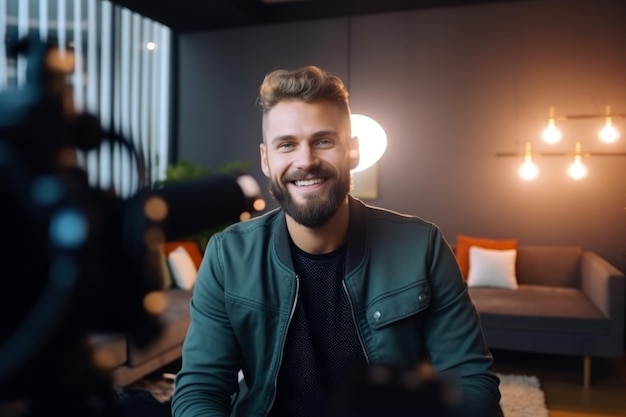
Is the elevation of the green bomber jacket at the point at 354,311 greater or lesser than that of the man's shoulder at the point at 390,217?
lesser

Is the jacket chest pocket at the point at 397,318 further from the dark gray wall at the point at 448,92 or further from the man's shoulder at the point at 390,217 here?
the dark gray wall at the point at 448,92

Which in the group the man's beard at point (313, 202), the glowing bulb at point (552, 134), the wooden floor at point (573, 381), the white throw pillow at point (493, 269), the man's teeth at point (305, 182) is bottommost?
the wooden floor at point (573, 381)

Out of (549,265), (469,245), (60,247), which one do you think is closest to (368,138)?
(60,247)

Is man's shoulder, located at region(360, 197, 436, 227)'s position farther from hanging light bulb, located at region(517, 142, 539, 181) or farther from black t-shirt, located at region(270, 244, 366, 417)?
hanging light bulb, located at region(517, 142, 539, 181)

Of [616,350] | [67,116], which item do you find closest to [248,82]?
[616,350]

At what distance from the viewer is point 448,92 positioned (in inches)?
165

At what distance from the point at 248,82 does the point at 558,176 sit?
274 cm

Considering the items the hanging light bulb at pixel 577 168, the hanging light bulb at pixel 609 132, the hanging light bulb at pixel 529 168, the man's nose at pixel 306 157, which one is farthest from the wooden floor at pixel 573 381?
the man's nose at pixel 306 157

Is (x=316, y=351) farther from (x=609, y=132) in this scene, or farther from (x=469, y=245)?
(x=469, y=245)

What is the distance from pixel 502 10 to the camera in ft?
13.2

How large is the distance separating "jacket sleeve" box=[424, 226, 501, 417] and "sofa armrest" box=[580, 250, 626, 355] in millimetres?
1997

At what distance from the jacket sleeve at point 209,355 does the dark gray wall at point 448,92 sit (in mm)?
2642

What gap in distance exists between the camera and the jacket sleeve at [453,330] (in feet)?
3.56

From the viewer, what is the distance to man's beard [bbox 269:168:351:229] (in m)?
1.13
